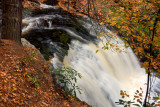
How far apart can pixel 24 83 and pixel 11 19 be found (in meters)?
2.00

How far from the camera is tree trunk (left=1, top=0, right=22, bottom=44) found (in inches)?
171

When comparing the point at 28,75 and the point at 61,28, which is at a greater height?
the point at 61,28

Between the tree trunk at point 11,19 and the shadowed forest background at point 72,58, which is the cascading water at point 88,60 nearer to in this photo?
the shadowed forest background at point 72,58

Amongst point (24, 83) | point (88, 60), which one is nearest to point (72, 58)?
point (88, 60)

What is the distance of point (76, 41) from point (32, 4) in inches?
266

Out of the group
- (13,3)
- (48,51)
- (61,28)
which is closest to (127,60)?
(61,28)

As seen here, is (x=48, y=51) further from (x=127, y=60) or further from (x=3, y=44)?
(x=127, y=60)

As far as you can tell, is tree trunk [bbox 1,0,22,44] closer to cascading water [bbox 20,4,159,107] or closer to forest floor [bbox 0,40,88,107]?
forest floor [bbox 0,40,88,107]

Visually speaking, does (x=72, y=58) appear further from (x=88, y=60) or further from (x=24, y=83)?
(x=24, y=83)

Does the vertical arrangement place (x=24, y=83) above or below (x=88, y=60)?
above

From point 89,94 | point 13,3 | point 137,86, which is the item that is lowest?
point 137,86

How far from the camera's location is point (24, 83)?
13.2 ft

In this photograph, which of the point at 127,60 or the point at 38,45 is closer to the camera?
the point at 38,45

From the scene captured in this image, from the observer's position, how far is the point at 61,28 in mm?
10039
